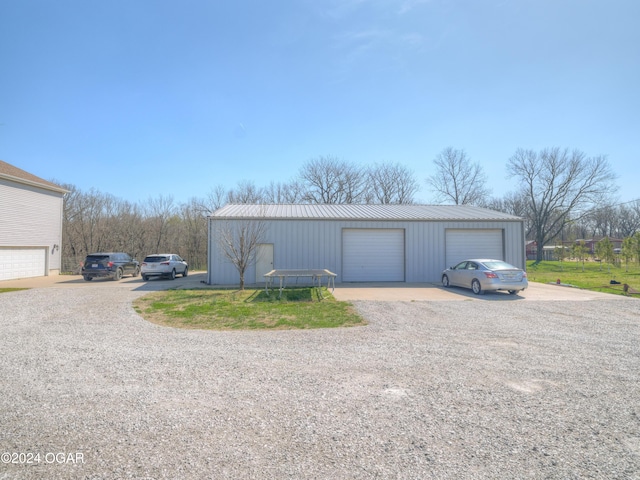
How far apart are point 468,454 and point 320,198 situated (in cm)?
3638

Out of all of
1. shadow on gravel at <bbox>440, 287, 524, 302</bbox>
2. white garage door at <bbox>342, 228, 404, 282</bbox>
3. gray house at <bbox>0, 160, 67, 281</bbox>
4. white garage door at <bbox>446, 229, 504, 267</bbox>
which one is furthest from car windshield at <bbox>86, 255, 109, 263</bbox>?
white garage door at <bbox>446, 229, 504, 267</bbox>

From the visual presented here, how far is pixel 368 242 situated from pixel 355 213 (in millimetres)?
1867

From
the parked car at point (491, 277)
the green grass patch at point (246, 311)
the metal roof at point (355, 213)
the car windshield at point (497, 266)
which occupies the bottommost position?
the green grass patch at point (246, 311)

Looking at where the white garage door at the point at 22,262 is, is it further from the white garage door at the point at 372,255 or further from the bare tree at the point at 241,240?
the white garage door at the point at 372,255

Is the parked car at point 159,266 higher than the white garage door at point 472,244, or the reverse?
the white garage door at point 472,244

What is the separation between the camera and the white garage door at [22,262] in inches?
753

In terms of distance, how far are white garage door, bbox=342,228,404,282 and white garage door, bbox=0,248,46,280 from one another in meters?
18.9

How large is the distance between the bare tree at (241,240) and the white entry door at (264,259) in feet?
1.00

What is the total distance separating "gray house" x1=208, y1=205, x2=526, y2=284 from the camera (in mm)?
16234

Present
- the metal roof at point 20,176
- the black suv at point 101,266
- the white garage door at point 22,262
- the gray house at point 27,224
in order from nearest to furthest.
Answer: the black suv at point 101,266 < the white garage door at point 22,262 < the gray house at point 27,224 < the metal roof at point 20,176

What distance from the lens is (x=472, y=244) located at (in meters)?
17.6

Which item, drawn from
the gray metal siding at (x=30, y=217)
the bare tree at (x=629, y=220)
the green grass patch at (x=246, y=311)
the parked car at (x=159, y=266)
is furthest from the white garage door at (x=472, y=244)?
the bare tree at (x=629, y=220)

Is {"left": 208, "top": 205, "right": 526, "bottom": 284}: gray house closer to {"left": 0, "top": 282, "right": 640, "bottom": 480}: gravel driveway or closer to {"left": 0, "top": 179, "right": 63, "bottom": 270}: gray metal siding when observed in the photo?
{"left": 0, "top": 282, "right": 640, "bottom": 480}: gravel driveway

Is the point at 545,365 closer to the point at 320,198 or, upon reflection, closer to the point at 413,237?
the point at 413,237
